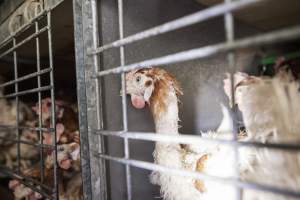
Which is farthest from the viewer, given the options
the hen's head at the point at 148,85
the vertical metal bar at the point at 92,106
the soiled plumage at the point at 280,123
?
the hen's head at the point at 148,85

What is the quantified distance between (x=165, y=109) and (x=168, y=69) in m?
0.32

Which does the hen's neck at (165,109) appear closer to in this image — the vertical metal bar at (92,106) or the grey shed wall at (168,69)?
the grey shed wall at (168,69)

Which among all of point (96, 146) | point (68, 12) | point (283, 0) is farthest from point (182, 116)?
point (283, 0)

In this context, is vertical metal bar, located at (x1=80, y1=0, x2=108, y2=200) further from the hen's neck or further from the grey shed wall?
the hen's neck

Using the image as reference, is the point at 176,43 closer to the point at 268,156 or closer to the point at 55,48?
the point at 268,156

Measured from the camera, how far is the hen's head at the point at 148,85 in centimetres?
178

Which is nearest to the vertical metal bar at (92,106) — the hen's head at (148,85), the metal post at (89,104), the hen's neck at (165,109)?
the metal post at (89,104)

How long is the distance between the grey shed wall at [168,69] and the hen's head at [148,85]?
77 mm

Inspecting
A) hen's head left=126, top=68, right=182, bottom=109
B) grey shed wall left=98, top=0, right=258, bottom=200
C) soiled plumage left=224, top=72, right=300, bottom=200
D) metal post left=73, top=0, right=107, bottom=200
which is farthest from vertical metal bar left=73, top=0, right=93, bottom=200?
soiled plumage left=224, top=72, right=300, bottom=200

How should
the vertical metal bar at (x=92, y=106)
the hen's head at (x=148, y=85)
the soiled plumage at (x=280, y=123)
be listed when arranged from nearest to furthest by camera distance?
the soiled plumage at (x=280, y=123), the vertical metal bar at (x=92, y=106), the hen's head at (x=148, y=85)

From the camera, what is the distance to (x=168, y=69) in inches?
79.0

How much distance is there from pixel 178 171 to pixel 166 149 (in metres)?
0.88

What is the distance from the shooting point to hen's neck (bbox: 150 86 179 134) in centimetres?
183

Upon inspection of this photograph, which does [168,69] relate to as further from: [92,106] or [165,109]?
[92,106]
